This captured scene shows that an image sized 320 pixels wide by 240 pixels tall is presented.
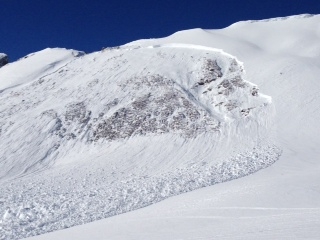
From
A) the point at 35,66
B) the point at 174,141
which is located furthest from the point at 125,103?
the point at 35,66

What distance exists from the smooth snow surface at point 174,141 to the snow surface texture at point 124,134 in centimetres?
10

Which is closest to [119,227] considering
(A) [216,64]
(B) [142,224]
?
(B) [142,224]

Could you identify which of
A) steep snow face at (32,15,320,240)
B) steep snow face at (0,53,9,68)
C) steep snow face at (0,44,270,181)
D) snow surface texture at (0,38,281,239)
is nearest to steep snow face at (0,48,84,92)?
snow surface texture at (0,38,281,239)

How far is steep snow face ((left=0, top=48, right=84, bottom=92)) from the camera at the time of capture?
133 feet

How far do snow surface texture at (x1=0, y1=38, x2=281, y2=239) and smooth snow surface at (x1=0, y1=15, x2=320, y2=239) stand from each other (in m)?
0.10

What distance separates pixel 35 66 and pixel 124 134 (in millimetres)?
24043

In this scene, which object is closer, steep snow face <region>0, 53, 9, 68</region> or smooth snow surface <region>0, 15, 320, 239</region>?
smooth snow surface <region>0, 15, 320, 239</region>

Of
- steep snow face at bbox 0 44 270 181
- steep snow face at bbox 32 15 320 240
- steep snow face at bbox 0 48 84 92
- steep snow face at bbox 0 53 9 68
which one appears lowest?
steep snow face at bbox 32 15 320 240

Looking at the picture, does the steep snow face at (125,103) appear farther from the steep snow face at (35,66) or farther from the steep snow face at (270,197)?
the steep snow face at (35,66)

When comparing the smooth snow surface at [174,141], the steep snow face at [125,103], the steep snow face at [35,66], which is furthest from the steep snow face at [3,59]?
the steep snow face at [125,103]

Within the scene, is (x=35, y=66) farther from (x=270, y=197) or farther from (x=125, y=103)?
(x=270, y=197)

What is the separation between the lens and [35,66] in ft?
148

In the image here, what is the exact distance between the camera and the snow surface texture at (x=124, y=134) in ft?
55.2

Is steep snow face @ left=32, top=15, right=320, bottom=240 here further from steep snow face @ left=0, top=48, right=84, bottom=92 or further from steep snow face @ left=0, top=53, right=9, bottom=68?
steep snow face @ left=0, top=53, right=9, bottom=68
